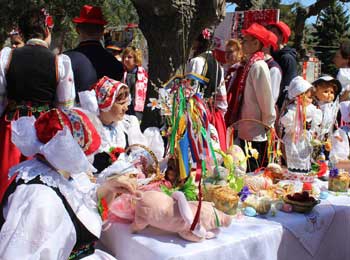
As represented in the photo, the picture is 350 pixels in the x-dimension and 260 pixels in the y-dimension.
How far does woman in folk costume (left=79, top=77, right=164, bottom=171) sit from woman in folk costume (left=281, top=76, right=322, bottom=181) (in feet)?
2.62

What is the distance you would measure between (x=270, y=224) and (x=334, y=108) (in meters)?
1.89

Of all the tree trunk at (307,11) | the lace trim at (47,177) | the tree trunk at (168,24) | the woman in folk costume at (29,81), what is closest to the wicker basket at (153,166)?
the lace trim at (47,177)

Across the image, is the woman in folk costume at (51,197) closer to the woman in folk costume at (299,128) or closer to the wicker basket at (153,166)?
the wicker basket at (153,166)

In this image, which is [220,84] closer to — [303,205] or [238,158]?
[238,158]

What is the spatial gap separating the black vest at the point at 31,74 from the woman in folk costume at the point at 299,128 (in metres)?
1.55

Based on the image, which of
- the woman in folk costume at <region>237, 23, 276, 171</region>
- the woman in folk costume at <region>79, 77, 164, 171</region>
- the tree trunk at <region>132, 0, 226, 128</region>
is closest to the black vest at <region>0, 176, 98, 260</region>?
the woman in folk costume at <region>79, 77, 164, 171</region>

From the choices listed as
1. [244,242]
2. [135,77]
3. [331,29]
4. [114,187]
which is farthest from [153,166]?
[331,29]

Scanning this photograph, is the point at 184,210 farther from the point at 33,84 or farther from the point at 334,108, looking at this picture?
the point at 334,108

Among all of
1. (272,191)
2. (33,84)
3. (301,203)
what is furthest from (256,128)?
(33,84)

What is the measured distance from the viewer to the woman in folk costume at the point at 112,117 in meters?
2.38

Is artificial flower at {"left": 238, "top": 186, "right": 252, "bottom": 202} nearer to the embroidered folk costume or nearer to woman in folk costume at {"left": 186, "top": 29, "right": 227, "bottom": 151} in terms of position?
the embroidered folk costume

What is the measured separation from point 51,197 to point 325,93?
270 cm

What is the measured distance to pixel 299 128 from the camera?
104 inches

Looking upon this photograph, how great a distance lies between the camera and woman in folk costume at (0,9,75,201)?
8.44ft
